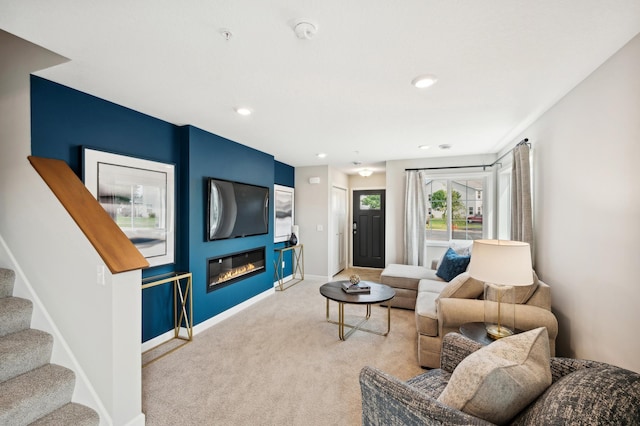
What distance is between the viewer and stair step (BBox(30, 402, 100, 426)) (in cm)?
161

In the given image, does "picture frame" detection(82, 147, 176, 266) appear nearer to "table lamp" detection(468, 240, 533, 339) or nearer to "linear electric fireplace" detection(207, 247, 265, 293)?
"linear electric fireplace" detection(207, 247, 265, 293)

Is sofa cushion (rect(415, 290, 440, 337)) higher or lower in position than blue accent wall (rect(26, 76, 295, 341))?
lower

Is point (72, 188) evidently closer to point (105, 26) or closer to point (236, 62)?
point (105, 26)

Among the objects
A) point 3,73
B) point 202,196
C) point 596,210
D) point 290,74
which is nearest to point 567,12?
point 596,210

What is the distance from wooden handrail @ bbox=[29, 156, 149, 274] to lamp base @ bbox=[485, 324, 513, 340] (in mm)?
2400

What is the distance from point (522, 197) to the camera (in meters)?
3.01

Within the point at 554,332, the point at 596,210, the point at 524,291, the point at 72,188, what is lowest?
the point at 554,332

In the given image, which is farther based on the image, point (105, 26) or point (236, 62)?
point (236, 62)

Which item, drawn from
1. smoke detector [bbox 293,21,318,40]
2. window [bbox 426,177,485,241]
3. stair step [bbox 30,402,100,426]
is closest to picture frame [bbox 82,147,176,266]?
stair step [bbox 30,402,100,426]

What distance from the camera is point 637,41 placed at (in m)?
1.57

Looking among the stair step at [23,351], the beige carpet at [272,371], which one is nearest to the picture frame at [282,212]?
the beige carpet at [272,371]

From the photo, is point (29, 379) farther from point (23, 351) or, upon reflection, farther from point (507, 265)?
point (507, 265)

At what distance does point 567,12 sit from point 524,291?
1943 millimetres

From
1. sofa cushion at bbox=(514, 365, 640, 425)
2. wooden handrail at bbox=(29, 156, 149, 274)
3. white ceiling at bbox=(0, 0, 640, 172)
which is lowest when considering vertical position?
sofa cushion at bbox=(514, 365, 640, 425)
